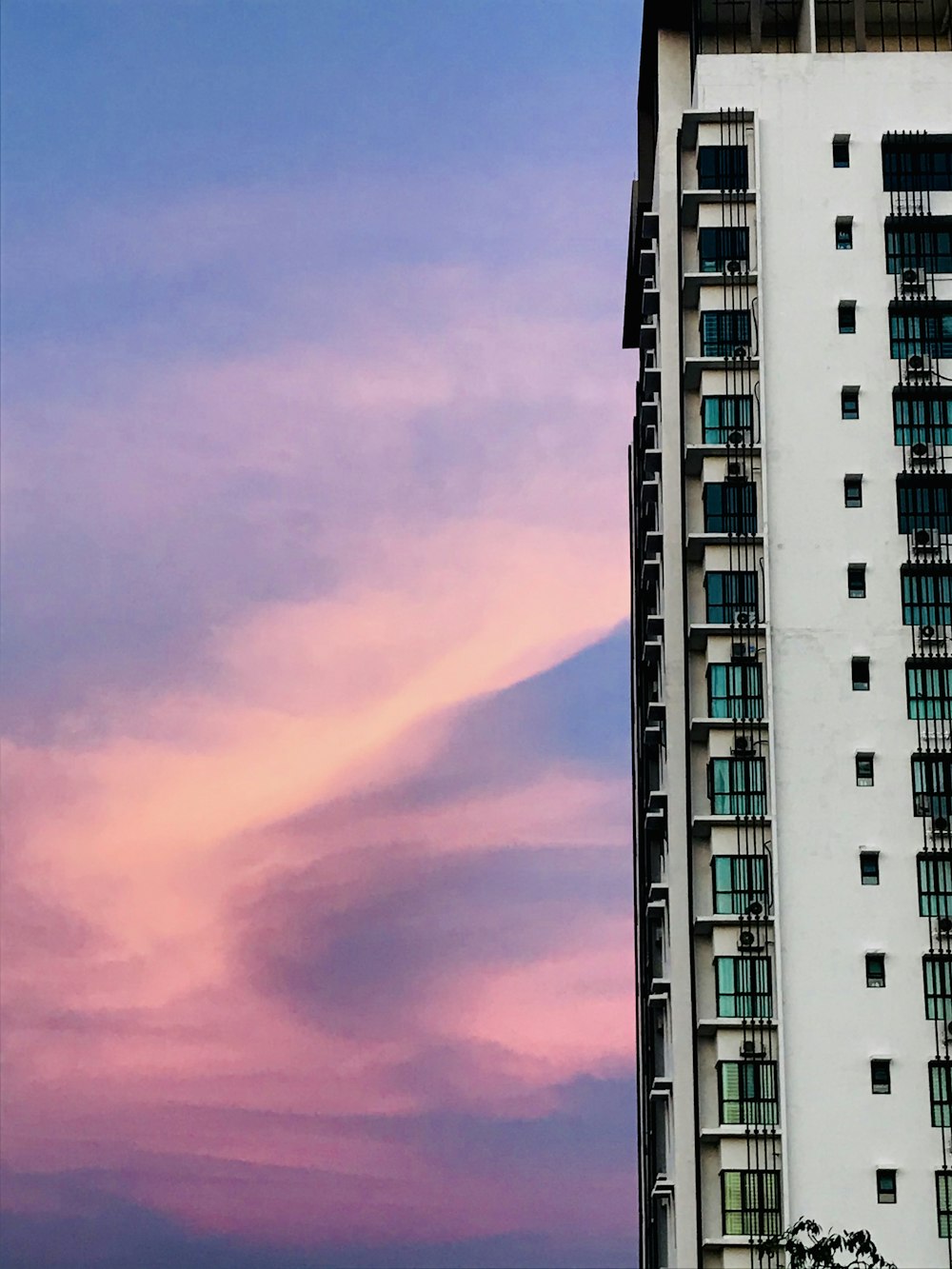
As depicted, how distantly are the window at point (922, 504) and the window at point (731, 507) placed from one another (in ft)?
11.7

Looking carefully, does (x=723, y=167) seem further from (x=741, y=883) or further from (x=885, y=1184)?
(x=885, y=1184)

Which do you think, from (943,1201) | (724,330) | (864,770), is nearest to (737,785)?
(864,770)

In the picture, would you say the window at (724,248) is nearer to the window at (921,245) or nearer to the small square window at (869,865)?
the window at (921,245)

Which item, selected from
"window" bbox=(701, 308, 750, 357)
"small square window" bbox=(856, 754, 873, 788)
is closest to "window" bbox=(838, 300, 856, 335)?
"window" bbox=(701, 308, 750, 357)

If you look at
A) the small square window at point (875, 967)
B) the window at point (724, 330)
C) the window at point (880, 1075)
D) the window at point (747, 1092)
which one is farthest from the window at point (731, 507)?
the window at point (880, 1075)

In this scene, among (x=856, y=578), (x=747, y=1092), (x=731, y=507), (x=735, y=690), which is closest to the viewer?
(x=747, y=1092)

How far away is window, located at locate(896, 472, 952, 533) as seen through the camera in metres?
49.6

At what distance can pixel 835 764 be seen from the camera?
47.9 metres

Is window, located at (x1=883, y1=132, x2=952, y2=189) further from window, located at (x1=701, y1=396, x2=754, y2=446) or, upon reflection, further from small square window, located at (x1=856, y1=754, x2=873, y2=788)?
small square window, located at (x1=856, y1=754, x2=873, y2=788)

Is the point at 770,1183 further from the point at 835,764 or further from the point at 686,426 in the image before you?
the point at 686,426

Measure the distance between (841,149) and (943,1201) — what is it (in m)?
25.9

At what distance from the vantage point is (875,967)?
4638cm

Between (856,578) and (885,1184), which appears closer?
(885,1184)

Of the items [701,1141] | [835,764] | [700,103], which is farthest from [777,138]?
[701,1141]
